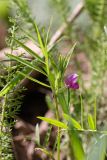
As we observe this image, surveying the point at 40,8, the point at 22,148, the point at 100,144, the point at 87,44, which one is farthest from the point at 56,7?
the point at 100,144

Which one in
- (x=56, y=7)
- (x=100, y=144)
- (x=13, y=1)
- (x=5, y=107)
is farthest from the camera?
(x=56, y=7)

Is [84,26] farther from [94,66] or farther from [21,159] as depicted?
[21,159]

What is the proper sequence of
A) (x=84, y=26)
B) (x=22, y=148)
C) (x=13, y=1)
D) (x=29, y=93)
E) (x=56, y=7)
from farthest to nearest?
(x=84, y=26) → (x=29, y=93) → (x=56, y=7) → (x=22, y=148) → (x=13, y=1)

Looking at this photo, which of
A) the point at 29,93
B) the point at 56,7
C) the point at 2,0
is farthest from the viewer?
the point at 2,0

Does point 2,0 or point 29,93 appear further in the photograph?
point 2,0

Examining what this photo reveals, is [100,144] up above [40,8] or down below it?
below

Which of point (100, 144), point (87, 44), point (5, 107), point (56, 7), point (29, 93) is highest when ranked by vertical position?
point (56, 7)

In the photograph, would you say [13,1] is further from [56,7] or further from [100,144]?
[100,144]

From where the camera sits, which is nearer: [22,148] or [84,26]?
[22,148]

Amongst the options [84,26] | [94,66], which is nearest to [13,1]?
[94,66]
